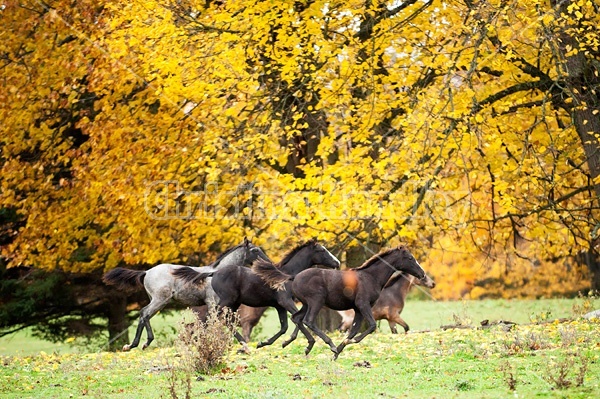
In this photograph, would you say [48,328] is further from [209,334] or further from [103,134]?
[209,334]

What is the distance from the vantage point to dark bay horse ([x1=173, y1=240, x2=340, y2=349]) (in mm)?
14297

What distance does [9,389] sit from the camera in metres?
10.9

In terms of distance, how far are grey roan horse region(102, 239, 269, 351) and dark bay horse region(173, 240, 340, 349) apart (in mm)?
772

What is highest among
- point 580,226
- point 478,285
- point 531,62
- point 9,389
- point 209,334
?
point 531,62

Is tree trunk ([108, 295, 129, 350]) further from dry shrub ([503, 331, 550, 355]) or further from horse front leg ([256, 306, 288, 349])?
dry shrub ([503, 331, 550, 355])

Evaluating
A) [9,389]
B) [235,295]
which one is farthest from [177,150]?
[9,389]

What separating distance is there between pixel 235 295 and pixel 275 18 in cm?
574

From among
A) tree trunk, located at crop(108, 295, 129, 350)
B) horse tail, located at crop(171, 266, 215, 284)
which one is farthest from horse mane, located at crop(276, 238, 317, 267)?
tree trunk, located at crop(108, 295, 129, 350)

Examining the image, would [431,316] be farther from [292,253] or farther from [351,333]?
[351,333]

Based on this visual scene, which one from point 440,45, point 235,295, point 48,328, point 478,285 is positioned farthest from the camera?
point 478,285

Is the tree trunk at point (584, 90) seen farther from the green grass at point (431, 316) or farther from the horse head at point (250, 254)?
the green grass at point (431, 316)

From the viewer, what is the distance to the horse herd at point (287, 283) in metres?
13.4

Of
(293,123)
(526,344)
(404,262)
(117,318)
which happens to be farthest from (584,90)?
(117,318)

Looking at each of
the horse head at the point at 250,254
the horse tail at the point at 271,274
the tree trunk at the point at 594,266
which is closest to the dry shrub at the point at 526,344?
the horse tail at the point at 271,274
